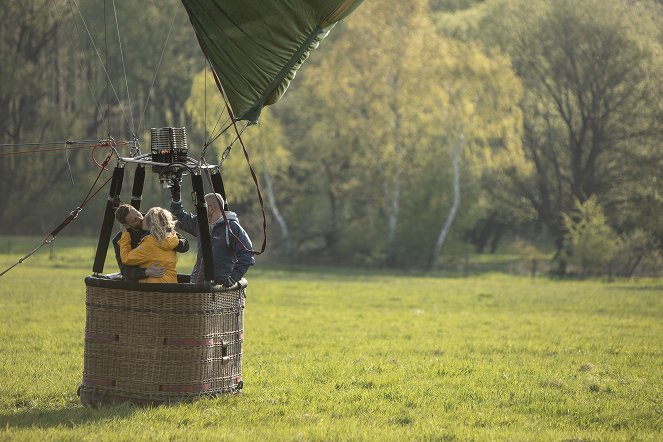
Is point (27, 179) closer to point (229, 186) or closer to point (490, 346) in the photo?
point (229, 186)

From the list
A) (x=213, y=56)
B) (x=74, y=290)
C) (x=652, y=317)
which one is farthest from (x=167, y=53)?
(x=213, y=56)

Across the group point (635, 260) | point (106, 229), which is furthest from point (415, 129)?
point (106, 229)

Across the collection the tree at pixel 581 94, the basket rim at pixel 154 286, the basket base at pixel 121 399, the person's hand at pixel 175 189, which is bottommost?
the basket base at pixel 121 399

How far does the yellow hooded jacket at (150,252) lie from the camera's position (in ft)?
28.8

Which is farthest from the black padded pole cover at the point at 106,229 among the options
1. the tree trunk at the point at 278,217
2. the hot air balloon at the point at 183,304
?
the tree trunk at the point at 278,217

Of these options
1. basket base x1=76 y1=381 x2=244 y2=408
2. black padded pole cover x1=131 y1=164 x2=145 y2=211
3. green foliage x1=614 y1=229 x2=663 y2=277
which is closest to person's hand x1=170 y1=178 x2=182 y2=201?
black padded pole cover x1=131 y1=164 x2=145 y2=211

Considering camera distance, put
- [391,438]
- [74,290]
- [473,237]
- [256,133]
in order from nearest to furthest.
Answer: [391,438] < [74,290] < [256,133] < [473,237]

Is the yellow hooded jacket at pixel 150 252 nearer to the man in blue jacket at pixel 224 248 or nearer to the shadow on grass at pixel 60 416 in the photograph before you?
the man in blue jacket at pixel 224 248

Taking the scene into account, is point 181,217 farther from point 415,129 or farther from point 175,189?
point 415,129

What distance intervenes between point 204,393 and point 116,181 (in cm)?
196

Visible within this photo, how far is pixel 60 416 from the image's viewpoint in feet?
27.5

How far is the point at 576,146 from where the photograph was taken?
44125 mm

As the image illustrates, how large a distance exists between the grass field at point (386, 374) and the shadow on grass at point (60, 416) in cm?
2

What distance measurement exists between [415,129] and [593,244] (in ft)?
29.6
